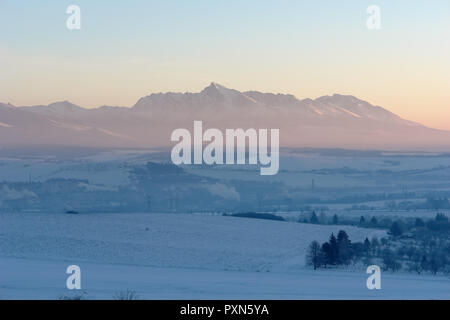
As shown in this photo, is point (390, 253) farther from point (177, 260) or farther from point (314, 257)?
point (177, 260)

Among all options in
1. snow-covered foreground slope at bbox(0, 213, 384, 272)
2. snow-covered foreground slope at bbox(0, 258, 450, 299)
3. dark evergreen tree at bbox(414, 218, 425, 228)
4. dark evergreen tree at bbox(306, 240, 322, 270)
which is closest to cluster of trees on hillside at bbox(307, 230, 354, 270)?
dark evergreen tree at bbox(306, 240, 322, 270)

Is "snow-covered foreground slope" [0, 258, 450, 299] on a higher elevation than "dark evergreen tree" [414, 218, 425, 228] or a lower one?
lower

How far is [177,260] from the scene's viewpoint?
31.7 meters

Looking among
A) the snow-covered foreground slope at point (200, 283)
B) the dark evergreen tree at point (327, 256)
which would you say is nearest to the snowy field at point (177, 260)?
the snow-covered foreground slope at point (200, 283)

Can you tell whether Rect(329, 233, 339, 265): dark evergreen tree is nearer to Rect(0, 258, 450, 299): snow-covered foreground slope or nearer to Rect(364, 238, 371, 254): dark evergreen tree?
Rect(0, 258, 450, 299): snow-covered foreground slope

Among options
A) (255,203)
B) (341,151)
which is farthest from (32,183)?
(341,151)

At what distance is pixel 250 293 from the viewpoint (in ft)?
65.4

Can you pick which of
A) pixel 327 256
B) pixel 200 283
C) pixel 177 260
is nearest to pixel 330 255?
pixel 327 256

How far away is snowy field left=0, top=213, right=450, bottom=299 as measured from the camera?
67.2 ft

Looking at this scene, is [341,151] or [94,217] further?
[341,151]

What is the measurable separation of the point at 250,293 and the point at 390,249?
50.8 feet

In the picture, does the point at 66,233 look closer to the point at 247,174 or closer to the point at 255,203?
the point at 255,203

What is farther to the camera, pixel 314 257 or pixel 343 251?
pixel 343 251

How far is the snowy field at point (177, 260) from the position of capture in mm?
20469
